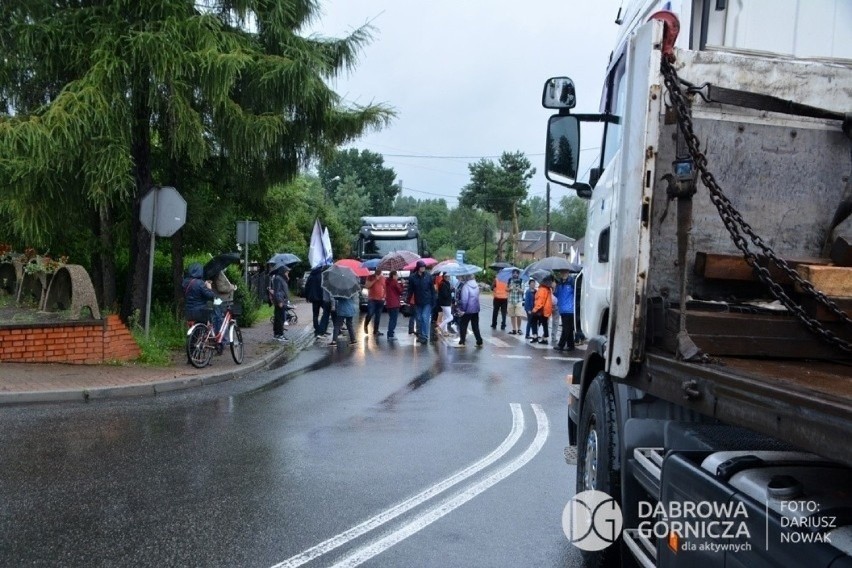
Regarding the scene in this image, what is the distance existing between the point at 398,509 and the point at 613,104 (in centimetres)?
318

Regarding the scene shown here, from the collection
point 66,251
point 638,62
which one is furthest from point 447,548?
point 66,251

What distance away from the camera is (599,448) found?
14.9 feet

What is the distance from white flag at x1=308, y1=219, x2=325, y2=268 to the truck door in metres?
16.7

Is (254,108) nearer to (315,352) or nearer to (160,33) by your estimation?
(160,33)

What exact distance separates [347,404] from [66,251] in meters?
8.56

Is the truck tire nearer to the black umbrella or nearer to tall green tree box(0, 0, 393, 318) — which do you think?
tall green tree box(0, 0, 393, 318)

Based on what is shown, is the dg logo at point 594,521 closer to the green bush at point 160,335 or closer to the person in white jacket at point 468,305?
the green bush at point 160,335

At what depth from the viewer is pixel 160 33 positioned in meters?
12.2

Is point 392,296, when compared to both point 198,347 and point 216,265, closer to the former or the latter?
point 216,265

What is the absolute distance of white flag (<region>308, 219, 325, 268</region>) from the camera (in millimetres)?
20344

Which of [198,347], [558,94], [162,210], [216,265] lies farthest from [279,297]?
[558,94]

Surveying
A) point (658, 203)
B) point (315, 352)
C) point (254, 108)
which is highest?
point (254, 108)

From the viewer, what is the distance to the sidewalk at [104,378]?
9.92m

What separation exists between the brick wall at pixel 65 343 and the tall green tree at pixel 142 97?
6.39 feet
